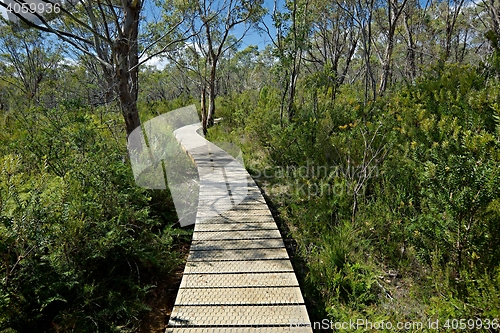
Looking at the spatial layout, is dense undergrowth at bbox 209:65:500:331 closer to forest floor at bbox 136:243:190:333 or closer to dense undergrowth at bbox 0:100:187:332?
forest floor at bbox 136:243:190:333

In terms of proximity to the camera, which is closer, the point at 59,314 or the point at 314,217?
the point at 59,314

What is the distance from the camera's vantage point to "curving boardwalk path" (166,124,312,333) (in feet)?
7.02

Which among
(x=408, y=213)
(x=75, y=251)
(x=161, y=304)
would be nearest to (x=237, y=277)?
(x=161, y=304)

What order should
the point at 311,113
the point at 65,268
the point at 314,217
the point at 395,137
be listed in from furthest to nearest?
the point at 311,113 → the point at 395,137 → the point at 314,217 → the point at 65,268

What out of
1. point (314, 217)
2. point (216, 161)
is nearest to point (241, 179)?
point (216, 161)

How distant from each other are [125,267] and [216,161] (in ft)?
13.9

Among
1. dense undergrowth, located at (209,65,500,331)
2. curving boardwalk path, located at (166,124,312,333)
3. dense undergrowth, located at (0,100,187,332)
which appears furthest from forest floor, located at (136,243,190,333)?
dense undergrowth, located at (209,65,500,331)

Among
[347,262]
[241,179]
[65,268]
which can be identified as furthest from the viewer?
[241,179]

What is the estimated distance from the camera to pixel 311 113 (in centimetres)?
684

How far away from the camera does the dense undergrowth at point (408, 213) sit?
6.98ft

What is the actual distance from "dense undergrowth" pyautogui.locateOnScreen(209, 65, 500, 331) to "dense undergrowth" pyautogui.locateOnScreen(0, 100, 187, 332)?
5.36 ft

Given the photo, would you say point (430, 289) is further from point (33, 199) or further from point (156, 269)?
point (33, 199)

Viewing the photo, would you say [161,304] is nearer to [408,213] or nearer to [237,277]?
[237,277]

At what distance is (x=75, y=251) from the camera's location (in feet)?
8.11
